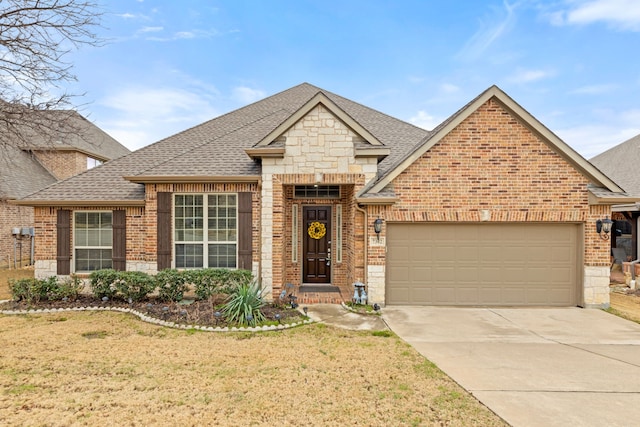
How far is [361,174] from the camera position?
8.45 metres

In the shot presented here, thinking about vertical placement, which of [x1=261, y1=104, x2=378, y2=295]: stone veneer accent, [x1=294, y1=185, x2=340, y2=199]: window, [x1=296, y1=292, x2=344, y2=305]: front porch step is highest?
[x1=261, y1=104, x2=378, y2=295]: stone veneer accent

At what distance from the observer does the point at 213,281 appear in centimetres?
775

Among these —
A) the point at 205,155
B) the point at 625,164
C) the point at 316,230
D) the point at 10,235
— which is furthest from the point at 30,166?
the point at 625,164

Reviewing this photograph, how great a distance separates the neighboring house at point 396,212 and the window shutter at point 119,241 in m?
0.03

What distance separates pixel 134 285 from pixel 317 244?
5.24 m

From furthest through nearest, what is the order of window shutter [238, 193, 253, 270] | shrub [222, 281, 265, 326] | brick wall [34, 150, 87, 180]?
brick wall [34, 150, 87, 180], window shutter [238, 193, 253, 270], shrub [222, 281, 265, 326]

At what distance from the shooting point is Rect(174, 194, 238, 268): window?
8.70 metres

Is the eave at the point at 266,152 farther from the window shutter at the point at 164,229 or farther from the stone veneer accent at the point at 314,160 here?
the window shutter at the point at 164,229

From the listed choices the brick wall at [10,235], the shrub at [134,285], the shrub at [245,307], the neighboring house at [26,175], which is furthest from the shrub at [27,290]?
the brick wall at [10,235]

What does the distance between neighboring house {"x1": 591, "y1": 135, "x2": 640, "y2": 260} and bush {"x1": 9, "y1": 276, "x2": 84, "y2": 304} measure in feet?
61.2

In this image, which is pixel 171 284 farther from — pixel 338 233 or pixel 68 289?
pixel 338 233

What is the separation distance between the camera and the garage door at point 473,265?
27.1 ft

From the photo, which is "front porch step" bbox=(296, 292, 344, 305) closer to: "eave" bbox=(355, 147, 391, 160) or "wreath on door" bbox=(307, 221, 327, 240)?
"wreath on door" bbox=(307, 221, 327, 240)

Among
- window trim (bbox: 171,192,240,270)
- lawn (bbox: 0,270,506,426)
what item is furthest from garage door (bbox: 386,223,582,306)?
window trim (bbox: 171,192,240,270)
